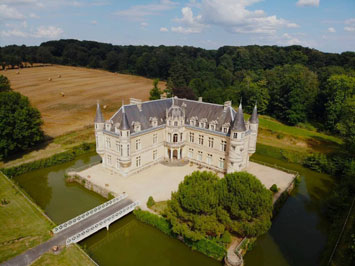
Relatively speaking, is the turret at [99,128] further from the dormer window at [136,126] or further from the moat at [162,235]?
the moat at [162,235]

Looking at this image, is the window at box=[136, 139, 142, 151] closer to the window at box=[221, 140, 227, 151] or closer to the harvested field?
the window at box=[221, 140, 227, 151]

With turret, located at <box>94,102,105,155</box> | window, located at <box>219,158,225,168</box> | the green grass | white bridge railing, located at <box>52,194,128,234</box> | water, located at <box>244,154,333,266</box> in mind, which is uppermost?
turret, located at <box>94,102,105,155</box>

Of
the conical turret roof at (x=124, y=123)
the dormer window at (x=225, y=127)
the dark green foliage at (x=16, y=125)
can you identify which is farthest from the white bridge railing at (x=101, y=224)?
the dark green foliage at (x=16, y=125)

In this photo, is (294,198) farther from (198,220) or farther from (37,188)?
(37,188)

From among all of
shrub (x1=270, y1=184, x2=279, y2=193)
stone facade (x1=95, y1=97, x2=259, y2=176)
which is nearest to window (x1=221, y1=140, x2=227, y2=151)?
stone facade (x1=95, y1=97, x2=259, y2=176)

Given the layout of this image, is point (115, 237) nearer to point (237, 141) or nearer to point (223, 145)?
point (237, 141)

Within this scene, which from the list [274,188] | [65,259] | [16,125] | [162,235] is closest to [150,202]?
[162,235]

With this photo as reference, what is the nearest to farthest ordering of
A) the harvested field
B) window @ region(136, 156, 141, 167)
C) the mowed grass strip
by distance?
the mowed grass strip, window @ region(136, 156, 141, 167), the harvested field

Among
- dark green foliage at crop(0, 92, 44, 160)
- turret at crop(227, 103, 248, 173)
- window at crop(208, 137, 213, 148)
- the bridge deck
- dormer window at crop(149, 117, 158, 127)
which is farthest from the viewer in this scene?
window at crop(208, 137, 213, 148)
